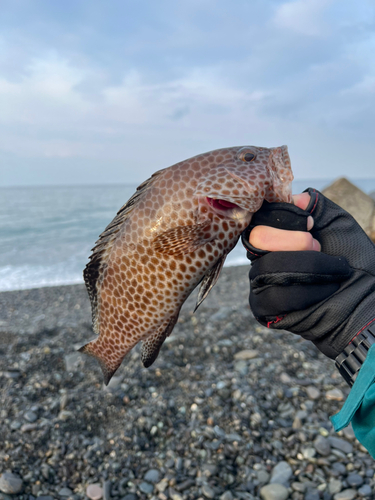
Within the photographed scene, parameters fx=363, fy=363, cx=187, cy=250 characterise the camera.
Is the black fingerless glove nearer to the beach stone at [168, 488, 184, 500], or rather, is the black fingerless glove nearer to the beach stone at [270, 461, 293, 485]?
the beach stone at [270, 461, 293, 485]

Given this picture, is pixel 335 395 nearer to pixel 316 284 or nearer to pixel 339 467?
pixel 339 467

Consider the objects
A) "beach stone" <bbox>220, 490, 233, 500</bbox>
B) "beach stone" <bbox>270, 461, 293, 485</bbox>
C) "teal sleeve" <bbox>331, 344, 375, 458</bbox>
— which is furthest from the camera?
"beach stone" <bbox>270, 461, 293, 485</bbox>

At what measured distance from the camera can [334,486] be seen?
366 centimetres

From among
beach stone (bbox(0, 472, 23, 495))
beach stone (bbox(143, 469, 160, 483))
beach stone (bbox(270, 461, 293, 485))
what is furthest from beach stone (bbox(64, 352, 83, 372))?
beach stone (bbox(270, 461, 293, 485))

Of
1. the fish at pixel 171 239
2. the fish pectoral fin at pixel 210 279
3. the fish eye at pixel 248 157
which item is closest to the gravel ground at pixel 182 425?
the fish at pixel 171 239

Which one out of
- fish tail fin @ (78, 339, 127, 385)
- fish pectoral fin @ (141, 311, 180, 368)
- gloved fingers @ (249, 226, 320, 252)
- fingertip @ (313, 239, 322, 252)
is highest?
gloved fingers @ (249, 226, 320, 252)

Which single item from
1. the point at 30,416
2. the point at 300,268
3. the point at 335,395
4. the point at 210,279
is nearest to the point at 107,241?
the point at 210,279

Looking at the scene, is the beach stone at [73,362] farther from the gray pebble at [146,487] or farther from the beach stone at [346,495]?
the beach stone at [346,495]

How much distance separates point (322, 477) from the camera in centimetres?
379

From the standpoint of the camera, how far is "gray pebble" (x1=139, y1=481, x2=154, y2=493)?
3.63m

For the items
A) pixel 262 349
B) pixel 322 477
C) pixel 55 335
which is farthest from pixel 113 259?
pixel 55 335

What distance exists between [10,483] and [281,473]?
9.07 feet

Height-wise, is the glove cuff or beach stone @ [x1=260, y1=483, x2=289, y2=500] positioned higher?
the glove cuff

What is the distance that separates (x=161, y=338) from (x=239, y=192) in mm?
1297
